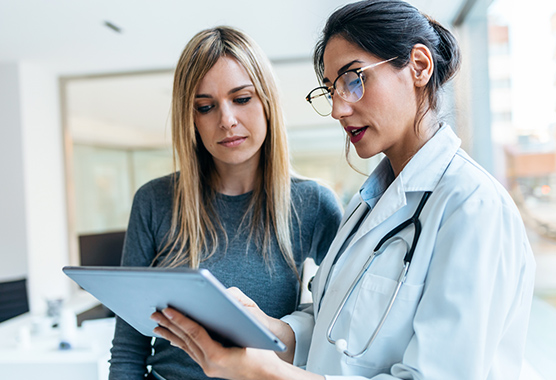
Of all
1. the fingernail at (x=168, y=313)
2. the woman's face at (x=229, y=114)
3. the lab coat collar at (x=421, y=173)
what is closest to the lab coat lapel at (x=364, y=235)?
the lab coat collar at (x=421, y=173)

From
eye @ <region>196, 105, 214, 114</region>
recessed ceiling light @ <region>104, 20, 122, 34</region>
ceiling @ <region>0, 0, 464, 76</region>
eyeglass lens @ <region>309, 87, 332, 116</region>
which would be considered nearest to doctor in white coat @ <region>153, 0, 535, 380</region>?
eyeglass lens @ <region>309, 87, 332, 116</region>

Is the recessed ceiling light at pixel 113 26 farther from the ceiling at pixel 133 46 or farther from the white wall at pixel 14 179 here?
the white wall at pixel 14 179

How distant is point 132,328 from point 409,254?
788mm

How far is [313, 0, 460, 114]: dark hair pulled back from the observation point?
2.93 ft

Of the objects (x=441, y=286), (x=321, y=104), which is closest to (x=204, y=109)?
(x=321, y=104)

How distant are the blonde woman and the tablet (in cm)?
41

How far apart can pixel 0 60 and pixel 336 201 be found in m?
3.96

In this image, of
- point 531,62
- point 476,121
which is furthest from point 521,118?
point 476,121

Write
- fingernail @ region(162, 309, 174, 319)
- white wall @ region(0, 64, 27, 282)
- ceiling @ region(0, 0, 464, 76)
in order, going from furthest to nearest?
white wall @ region(0, 64, 27, 282), ceiling @ region(0, 0, 464, 76), fingernail @ region(162, 309, 174, 319)

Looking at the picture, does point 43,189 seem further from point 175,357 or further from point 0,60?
point 175,357

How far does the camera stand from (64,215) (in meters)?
4.68

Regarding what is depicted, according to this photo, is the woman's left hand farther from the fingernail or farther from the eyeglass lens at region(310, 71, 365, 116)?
the eyeglass lens at region(310, 71, 365, 116)

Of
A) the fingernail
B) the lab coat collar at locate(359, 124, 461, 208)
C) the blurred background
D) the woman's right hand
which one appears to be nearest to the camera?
the fingernail

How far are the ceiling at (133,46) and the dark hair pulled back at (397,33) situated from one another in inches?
64.0
